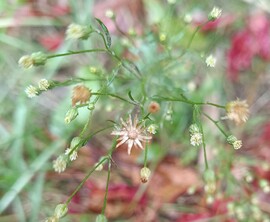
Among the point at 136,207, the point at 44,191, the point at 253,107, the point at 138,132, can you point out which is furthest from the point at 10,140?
the point at 253,107

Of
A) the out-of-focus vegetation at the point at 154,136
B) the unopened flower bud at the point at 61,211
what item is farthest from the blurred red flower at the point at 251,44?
the unopened flower bud at the point at 61,211

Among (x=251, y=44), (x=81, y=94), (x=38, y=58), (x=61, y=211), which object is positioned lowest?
(x=61, y=211)

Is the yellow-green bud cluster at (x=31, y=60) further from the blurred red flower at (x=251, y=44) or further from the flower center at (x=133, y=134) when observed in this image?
the blurred red flower at (x=251, y=44)

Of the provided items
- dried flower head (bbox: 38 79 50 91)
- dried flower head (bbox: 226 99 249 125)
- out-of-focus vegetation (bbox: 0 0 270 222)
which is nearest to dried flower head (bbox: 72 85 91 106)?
dried flower head (bbox: 38 79 50 91)

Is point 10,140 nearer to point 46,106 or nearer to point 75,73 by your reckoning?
point 46,106

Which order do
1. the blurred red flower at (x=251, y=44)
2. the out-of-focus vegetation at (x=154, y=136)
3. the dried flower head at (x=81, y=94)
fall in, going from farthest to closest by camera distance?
the blurred red flower at (x=251, y=44) < the out-of-focus vegetation at (x=154, y=136) < the dried flower head at (x=81, y=94)

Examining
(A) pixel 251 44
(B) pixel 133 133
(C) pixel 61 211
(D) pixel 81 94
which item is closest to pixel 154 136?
(A) pixel 251 44

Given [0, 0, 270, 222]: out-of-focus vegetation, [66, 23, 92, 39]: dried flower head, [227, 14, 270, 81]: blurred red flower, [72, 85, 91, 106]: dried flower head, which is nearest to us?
[72, 85, 91, 106]: dried flower head

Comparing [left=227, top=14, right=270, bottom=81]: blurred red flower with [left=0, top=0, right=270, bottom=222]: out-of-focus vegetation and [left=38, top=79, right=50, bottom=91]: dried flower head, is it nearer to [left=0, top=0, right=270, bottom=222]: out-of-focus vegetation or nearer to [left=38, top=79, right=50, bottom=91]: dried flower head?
[left=0, top=0, right=270, bottom=222]: out-of-focus vegetation

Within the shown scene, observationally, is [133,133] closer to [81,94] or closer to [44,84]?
[81,94]
